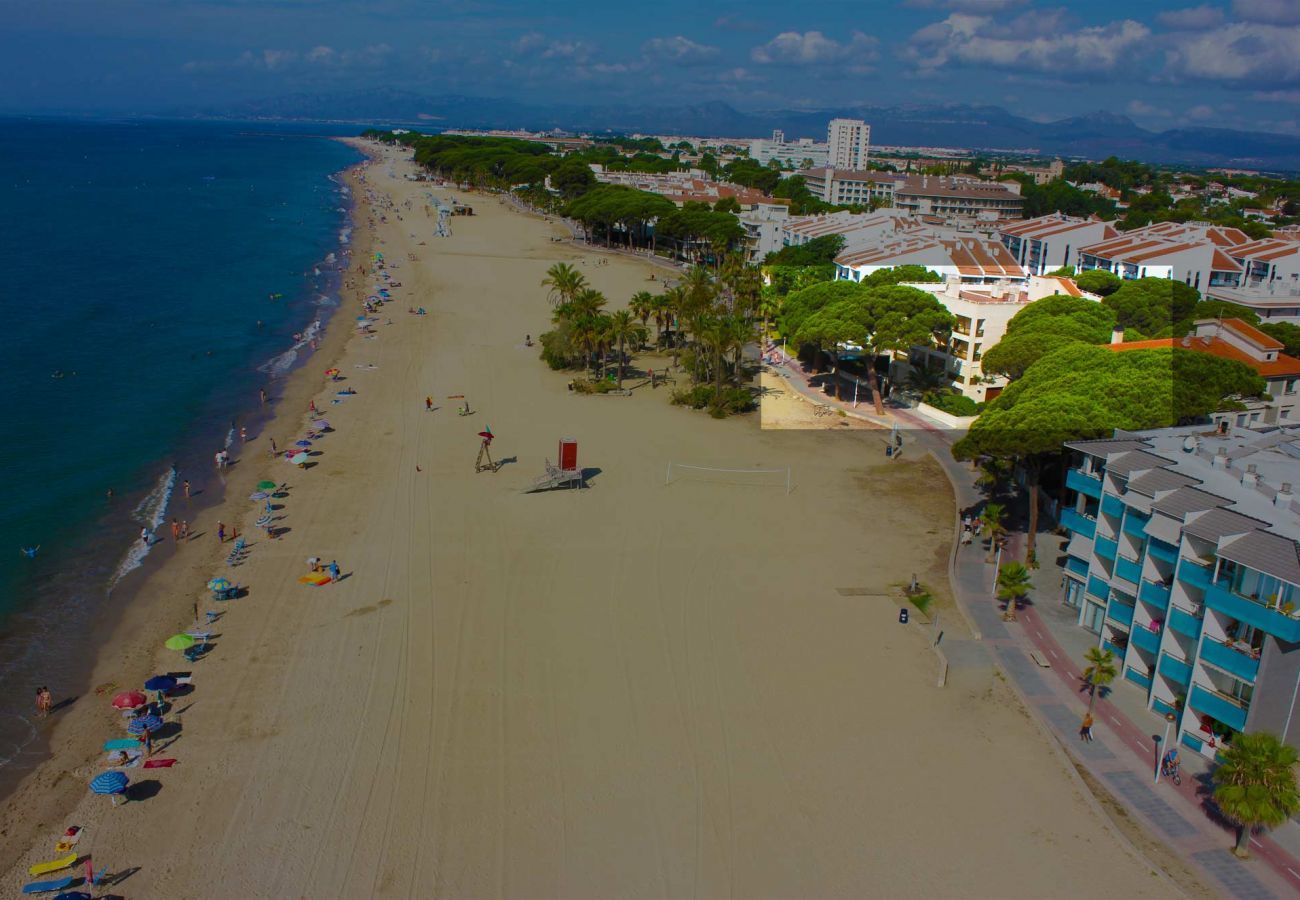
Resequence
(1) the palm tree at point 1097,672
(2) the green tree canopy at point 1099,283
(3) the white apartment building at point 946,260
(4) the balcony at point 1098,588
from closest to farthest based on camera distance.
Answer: (1) the palm tree at point 1097,672 < (4) the balcony at point 1098,588 < (2) the green tree canopy at point 1099,283 < (3) the white apartment building at point 946,260

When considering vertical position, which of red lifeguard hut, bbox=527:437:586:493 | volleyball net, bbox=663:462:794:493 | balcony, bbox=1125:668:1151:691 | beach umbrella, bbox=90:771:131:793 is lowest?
beach umbrella, bbox=90:771:131:793

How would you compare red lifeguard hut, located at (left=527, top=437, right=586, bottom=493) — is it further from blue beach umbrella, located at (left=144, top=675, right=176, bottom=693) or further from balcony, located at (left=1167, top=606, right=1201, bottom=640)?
balcony, located at (left=1167, top=606, right=1201, bottom=640)

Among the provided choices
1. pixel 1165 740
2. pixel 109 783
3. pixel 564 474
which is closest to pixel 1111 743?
pixel 1165 740

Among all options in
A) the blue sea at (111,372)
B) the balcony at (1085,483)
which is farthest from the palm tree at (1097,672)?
the blue sea at (111,372)

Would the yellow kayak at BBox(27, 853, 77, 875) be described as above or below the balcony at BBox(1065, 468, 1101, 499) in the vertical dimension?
below

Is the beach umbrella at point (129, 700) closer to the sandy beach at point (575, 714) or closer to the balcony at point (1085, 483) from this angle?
the sandy beach at point (575, 714)

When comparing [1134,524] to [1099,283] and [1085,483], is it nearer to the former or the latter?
[1085,483]

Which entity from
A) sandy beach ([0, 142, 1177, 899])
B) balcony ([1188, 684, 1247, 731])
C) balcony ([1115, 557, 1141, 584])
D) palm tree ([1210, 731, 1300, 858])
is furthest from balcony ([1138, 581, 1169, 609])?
palm tree ([1210, 731, 1300, 858])
